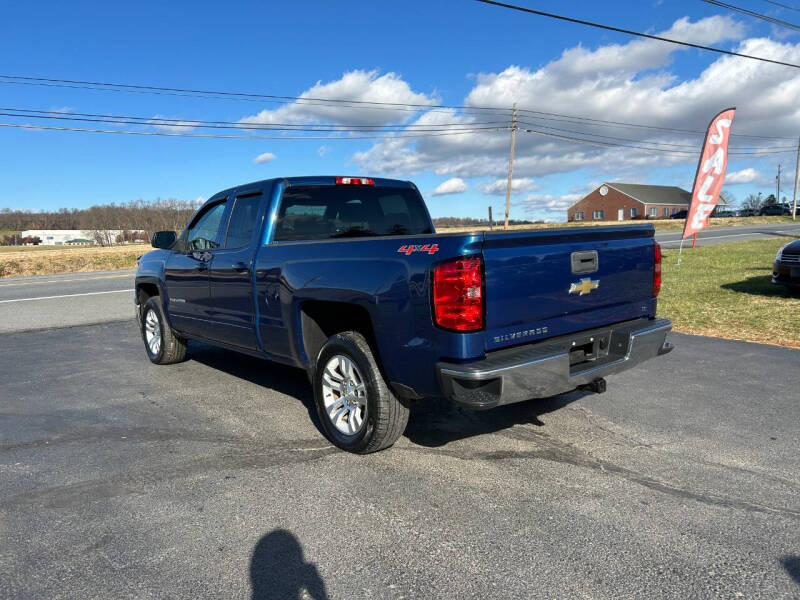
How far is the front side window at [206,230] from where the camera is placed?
18.2ft

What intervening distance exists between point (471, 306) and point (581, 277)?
0.98 meters

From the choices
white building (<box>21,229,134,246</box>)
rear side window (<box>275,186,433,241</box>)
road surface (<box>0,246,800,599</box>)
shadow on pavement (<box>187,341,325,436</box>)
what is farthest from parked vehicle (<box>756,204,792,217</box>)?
white building (<box>21,229,134,246</box>)

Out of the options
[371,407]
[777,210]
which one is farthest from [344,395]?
[777,210]

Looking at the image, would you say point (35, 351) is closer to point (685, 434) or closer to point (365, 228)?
point (365, 228)

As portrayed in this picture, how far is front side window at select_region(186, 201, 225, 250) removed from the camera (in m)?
5.56

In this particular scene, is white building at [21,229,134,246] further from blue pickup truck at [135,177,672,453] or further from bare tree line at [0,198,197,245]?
blue pickup truck at [135,177,672,453]

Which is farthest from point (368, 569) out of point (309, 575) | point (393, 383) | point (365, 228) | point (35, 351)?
point (35, 351)

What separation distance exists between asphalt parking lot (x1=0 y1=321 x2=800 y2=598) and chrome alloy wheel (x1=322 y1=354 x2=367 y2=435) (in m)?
0.23

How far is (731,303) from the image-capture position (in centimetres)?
983

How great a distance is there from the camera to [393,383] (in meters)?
3.64

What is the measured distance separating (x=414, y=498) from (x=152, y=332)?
483 centimetres

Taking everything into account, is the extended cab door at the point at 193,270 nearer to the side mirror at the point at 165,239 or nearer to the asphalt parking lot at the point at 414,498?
the side mirror at the point at 165,239

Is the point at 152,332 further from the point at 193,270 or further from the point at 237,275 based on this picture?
the point at 237,275

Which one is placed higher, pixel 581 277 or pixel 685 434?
pixel 581 277
